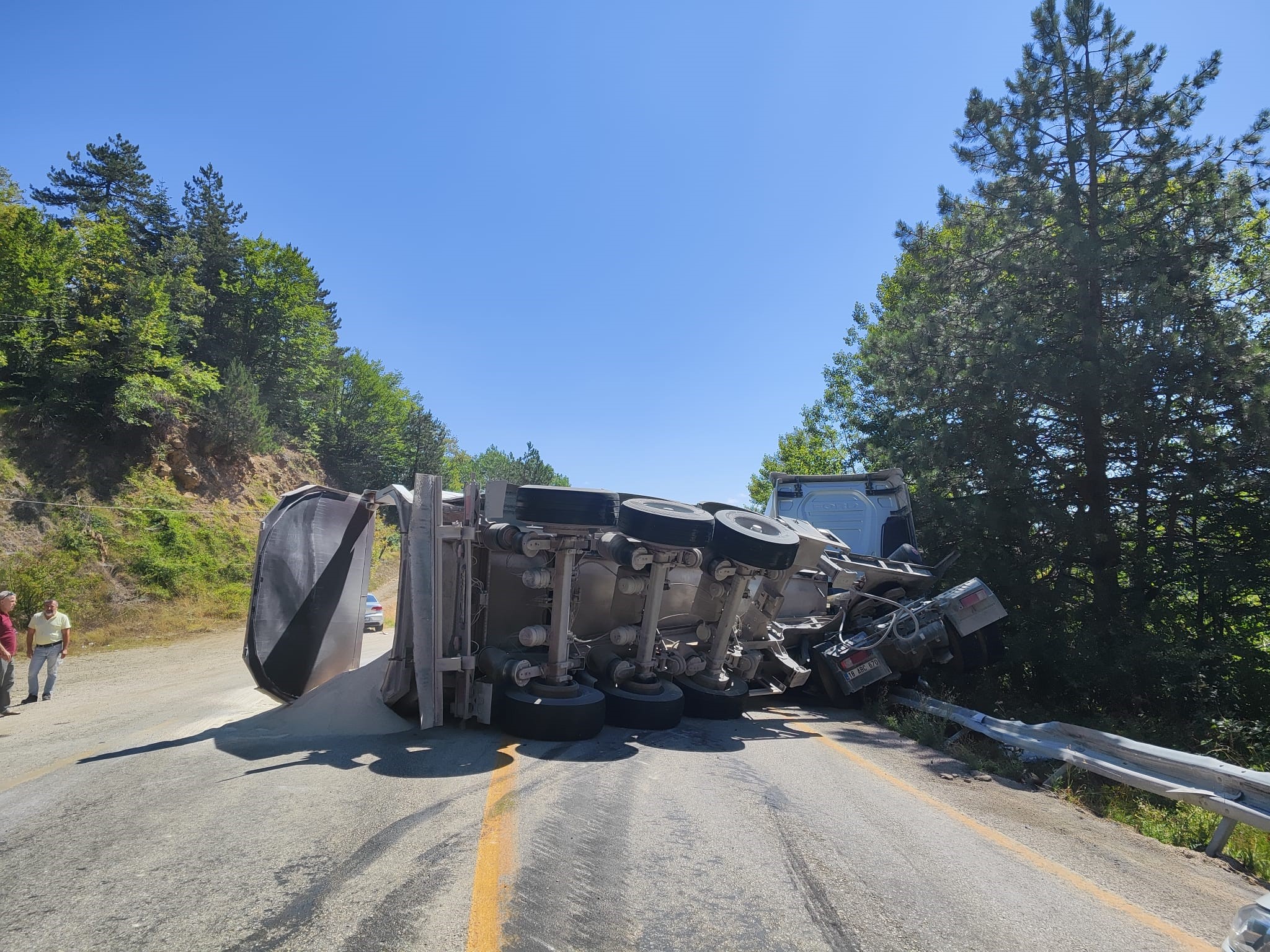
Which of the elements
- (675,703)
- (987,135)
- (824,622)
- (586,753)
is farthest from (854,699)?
(987,135)

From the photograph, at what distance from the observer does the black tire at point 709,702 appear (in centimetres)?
721

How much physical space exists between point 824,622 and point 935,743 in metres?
2.27

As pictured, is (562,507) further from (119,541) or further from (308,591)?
(119,541)

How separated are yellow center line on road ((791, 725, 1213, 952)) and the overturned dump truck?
6.96ft

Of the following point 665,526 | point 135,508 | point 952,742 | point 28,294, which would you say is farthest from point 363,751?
point 28,294

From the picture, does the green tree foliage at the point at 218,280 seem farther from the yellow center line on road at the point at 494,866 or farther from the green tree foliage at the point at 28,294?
the yellow center line on road at the point at 494,866

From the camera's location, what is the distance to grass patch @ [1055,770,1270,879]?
168 inches

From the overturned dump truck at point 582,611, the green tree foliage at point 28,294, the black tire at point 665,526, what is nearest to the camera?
the overturned dump truck at point 582,611

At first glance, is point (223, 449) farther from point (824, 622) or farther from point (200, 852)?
point (200, 852)

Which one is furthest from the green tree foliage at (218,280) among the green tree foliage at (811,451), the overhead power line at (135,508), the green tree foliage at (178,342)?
the green tree foliage at (811,451)

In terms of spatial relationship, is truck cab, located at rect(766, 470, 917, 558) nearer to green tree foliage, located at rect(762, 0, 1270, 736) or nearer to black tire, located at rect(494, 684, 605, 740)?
green tree foliage, located at rect(762, 0, 1270, 736)

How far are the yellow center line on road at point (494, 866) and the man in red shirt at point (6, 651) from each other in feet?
23.1

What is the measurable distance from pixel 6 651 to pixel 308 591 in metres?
4.26

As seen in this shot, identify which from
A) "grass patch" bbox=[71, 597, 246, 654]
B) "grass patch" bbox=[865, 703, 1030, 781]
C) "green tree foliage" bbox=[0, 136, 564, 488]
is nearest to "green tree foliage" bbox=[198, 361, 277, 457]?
"green tree foliage" bbox=[0, 136, 564, 488]
